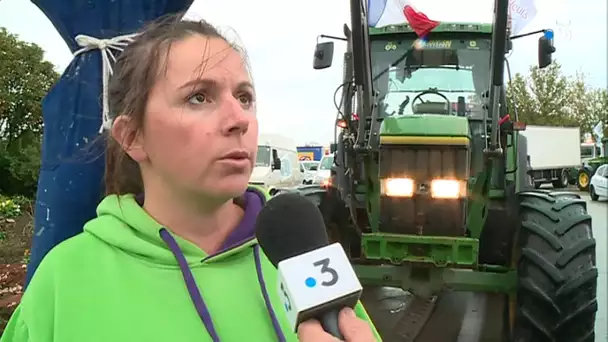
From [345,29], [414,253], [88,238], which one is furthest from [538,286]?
[88,238]

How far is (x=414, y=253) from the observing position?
443 cm

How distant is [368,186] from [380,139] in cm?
53

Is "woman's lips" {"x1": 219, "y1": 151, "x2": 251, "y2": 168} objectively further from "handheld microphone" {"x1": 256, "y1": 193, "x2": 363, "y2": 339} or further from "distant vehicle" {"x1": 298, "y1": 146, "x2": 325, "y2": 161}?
"distant vehicle" {"x1": 298, "y1": 146, "x2": 325, "y2": 161}

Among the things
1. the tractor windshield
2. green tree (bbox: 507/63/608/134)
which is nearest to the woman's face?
the tractor windshield

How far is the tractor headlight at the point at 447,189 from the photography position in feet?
14.4

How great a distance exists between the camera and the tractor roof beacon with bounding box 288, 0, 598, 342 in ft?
13.6

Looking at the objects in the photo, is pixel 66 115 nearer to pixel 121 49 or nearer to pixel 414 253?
pixel 121 49

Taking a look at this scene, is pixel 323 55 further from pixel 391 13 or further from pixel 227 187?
pixel 227 187

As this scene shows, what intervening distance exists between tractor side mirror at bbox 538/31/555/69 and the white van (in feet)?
44.2

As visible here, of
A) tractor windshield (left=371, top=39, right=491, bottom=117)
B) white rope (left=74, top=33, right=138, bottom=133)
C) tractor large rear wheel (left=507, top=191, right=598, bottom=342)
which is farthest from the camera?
tractor windshield (left=371, top=39, right=491, bottom=117)

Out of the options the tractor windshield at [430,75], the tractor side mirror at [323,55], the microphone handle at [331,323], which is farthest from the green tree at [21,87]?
the microphone handle at [331,323]

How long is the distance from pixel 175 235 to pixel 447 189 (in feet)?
10.8

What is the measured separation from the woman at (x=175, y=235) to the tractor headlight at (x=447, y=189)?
10.2 feet

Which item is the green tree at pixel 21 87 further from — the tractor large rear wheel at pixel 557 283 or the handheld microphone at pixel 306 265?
the handheld microphone at pixel 306 265
